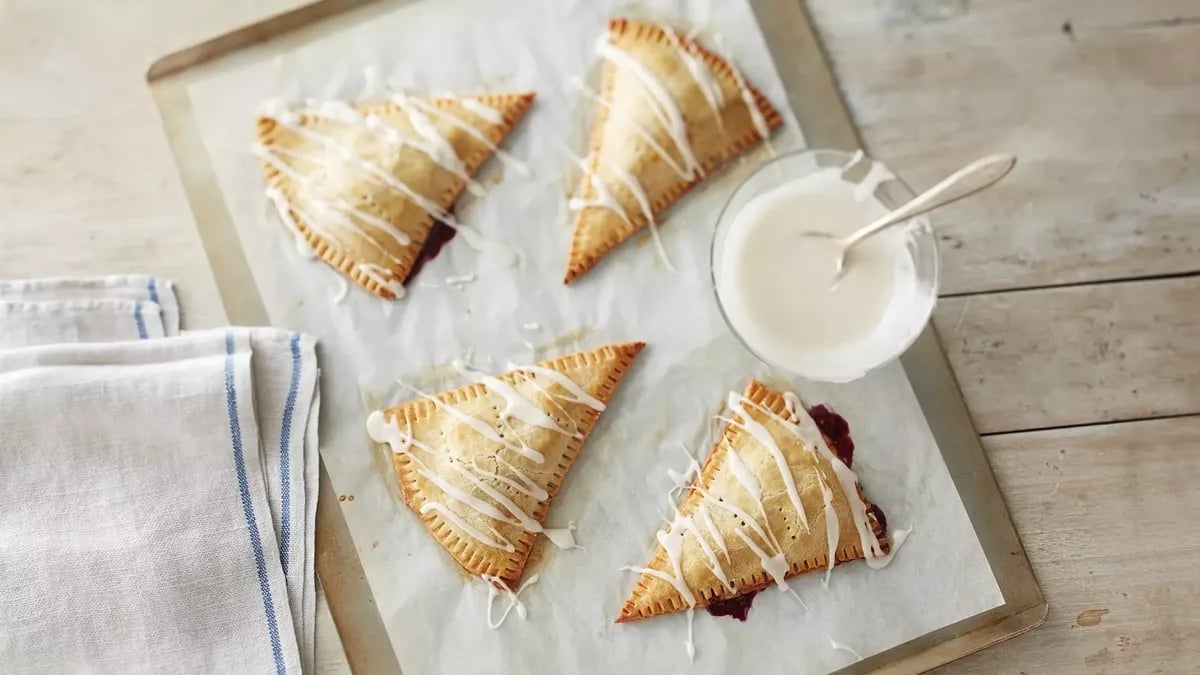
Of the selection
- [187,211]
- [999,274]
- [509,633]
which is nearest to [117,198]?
[187,211]

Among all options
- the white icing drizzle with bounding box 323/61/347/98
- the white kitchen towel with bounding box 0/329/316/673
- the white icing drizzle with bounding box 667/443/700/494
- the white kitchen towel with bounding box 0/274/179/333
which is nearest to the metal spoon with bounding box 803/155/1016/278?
the white icing drizzle with bounding box 667/443/700/494

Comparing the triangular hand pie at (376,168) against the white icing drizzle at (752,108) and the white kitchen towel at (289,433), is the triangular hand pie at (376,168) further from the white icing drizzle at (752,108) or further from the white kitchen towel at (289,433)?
the white icing drizzle at (752,108)

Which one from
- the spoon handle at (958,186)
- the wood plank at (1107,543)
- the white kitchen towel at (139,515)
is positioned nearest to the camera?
the spoon handle at (958,186)

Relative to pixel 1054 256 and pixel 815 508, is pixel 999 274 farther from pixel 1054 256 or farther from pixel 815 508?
pixel 815 508

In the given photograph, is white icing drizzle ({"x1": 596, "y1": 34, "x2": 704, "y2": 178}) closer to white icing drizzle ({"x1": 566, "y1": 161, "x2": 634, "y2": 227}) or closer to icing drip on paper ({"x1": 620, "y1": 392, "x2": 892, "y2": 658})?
white icing drizzle ({"x1": 566, "y1": 161, "x2": 634, "y2": 227})

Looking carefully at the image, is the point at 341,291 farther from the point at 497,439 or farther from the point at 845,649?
the point at 845,649

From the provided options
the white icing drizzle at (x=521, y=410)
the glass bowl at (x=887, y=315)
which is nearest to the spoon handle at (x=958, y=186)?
the glass bowl at (x=887, y=315)
